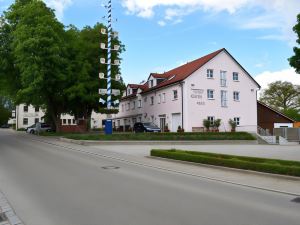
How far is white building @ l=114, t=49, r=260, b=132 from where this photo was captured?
47.8m

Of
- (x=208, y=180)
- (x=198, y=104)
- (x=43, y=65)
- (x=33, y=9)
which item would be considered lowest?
(x=208, y=180)

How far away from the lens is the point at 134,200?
31.0 ft

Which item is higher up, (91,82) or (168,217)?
(91,82)

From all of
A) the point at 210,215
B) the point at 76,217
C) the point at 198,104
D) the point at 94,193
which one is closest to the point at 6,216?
the point at 76,217

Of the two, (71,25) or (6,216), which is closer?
(6,216)

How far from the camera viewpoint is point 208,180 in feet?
44.0

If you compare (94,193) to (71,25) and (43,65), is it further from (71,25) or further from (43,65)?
(71,25)

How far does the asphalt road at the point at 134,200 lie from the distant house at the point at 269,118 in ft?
142

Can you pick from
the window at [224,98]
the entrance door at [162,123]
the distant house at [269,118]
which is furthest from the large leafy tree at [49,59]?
the distant house at [269,118]

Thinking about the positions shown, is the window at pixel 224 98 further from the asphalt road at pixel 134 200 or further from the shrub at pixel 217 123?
the asphalt road at pixel 134 200

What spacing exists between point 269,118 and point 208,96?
12120 mm

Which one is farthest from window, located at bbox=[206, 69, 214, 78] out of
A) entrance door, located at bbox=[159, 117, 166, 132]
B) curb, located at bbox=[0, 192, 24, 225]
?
curb, located at bbox=[0, 192, 24, 225]

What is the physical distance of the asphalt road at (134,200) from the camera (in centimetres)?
766

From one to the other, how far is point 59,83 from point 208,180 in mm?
31235
